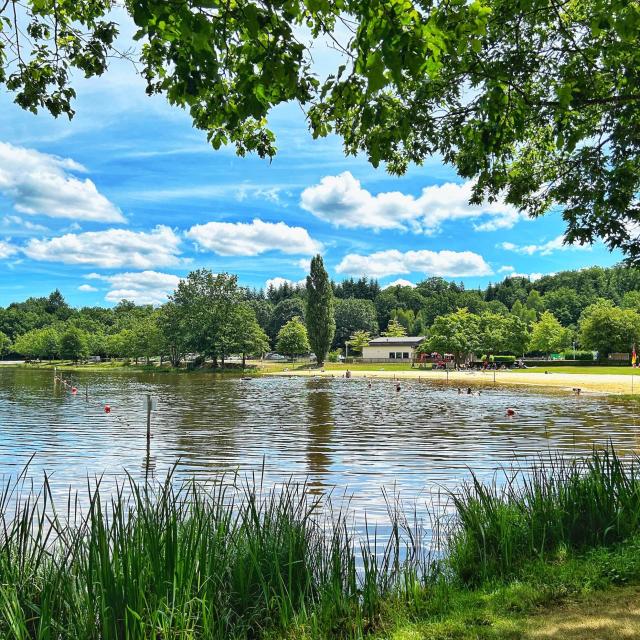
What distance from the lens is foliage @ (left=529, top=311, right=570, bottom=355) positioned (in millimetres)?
93750

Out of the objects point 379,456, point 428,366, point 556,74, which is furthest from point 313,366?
point 556,74

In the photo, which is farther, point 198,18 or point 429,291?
point 429,291

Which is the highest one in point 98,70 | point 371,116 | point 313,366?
point 98,70

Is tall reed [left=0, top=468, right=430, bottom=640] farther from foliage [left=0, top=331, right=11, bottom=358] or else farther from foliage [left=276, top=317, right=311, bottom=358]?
foliage [left=0, top=331, right=11, bottom=358]

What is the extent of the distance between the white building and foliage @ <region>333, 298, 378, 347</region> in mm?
26189

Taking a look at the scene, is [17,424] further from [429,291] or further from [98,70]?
[429,291]

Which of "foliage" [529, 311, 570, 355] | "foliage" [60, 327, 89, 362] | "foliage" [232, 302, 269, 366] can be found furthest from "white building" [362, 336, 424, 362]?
"foliage" [60, 327, 89, 362]

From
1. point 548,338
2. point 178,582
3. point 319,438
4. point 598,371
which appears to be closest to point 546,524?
point 178,582

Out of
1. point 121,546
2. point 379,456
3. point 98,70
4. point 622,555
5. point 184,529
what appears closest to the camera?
point 121,546

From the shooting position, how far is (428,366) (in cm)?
8750

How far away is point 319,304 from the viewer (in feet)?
296

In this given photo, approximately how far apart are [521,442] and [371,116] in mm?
16791

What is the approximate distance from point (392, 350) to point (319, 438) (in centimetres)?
8791

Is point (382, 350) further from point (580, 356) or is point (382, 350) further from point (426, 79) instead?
point (426, 79)
